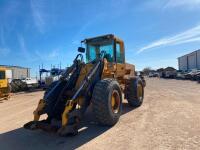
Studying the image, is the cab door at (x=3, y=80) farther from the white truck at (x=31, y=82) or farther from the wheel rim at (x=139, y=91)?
the wheel rim at (x=139, y=91)

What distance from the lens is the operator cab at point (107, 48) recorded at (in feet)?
30.6

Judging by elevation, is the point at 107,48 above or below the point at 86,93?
above

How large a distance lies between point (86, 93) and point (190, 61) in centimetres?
6825

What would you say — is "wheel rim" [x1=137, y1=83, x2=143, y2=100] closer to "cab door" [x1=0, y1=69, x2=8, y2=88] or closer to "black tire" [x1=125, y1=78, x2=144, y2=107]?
"black tire" [x1=125, y1=78, x2=144, y2=107]

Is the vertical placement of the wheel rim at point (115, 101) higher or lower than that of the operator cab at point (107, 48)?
lower

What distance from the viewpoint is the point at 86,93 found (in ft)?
23.0

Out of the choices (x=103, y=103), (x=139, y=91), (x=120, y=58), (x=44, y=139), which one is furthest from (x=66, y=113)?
(x=139, y=91)

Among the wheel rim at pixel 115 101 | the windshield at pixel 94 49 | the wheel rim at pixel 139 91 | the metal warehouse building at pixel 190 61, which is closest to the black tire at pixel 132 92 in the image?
the wheel rim at pixel 139 91

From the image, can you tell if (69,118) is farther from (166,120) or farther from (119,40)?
(119,40)

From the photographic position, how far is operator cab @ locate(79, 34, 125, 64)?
30.6 feet

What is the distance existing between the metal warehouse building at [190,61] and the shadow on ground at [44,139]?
59423mm

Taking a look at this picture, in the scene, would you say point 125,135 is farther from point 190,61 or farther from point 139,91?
point 190,61

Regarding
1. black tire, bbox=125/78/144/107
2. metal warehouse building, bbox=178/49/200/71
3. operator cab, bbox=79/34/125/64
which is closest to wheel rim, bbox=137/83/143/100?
black tire, bbox=125/78/144/107

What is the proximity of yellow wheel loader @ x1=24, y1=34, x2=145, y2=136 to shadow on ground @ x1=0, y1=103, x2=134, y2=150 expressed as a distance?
10.6 inches
